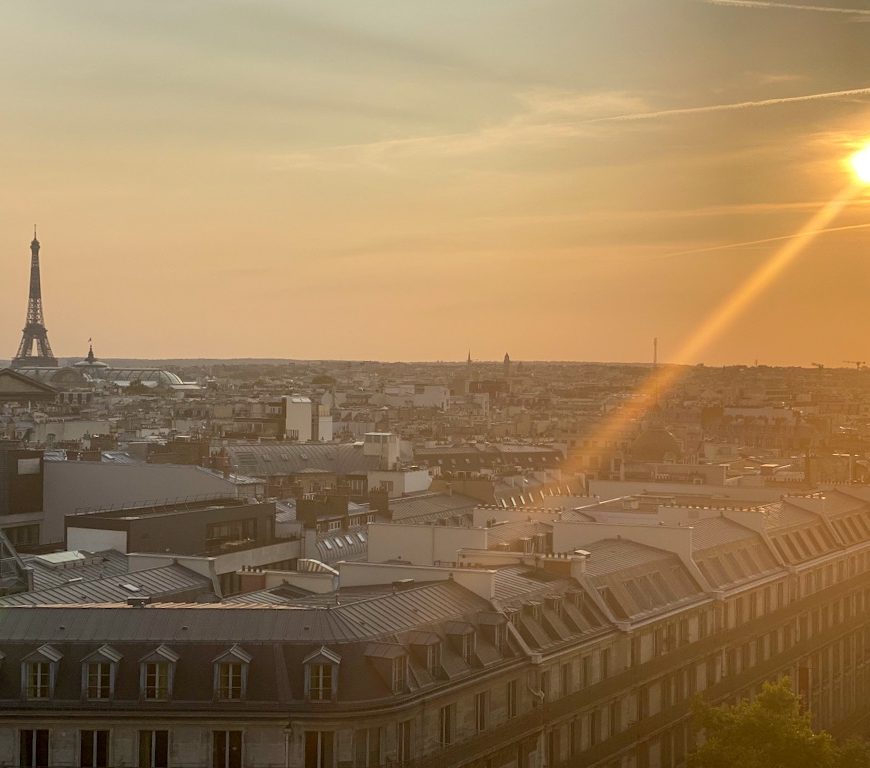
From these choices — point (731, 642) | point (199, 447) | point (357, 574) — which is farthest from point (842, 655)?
point (199, 447)

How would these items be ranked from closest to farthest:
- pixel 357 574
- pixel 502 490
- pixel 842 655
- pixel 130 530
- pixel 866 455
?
pixel 357 574 < pixel 130 530 < pixel 842 655 < pixel 502 490 < pixel 866 455

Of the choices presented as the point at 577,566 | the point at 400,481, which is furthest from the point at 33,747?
the point at 400,481

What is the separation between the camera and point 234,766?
34.3m

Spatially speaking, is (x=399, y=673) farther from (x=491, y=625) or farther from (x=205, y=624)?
(x=491, y=625)

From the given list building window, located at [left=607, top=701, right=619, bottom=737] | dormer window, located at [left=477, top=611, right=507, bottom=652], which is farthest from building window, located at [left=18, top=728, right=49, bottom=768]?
building window, located at [left=607, top=701, right=619, bottom=737]

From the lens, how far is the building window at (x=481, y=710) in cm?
3806

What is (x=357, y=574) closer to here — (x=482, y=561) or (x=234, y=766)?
(x=482, y=561)

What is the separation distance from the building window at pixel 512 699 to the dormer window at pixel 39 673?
10378 mm

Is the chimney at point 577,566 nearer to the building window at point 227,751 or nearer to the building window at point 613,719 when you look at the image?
the building window at point 613,719

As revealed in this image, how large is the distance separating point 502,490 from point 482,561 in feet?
165

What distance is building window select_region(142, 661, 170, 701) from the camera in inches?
1382

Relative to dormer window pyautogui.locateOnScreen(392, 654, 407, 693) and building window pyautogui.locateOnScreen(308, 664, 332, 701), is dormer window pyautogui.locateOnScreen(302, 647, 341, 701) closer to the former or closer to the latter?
building window pyautogui.locateOnScreen(308, 664, 332, 701)

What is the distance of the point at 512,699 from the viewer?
39719 millimetres

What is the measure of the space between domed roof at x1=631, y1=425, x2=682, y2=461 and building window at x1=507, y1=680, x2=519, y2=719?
95888mm
